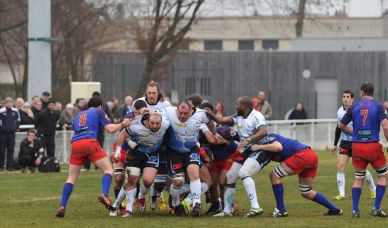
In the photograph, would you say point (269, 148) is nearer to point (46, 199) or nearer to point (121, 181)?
point (121, 181)

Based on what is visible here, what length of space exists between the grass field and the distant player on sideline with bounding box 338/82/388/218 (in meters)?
0.42

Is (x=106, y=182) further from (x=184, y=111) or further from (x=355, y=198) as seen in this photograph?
(x=355, y=198)

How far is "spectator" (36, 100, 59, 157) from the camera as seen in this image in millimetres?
29297

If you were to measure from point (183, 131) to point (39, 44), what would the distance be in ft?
62.9

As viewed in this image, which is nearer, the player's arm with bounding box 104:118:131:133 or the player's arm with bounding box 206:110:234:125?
the player's arm with bounding box 104:118:131:133

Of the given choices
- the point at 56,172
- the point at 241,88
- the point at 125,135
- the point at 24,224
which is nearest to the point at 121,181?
the point at 125,135

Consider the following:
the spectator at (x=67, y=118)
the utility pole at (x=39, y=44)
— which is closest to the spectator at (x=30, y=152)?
the spectator at (x=67, y=118)

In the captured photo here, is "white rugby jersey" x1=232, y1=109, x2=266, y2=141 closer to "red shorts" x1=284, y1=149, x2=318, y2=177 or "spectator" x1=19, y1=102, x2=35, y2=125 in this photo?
"red shorts" x1=284, y1=149, x2=318, y2=177

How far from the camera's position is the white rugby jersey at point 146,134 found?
54.7 feet

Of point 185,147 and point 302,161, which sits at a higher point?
point 185,147

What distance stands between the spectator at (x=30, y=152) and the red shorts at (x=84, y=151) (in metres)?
11.4

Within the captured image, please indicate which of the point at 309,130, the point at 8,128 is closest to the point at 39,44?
the point at 8,128

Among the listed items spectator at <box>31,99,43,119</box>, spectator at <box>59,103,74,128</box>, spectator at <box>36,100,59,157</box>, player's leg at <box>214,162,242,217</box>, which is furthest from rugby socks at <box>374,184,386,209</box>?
spectator at <box>59,103,74,128</box>

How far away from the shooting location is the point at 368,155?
54.1ft
